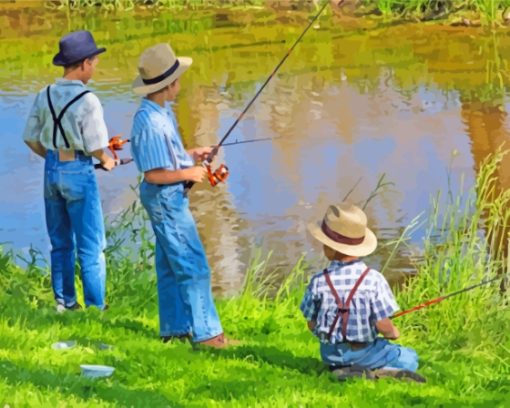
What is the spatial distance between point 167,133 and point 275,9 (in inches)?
568

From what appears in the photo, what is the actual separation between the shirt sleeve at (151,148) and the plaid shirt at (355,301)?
35.5 inches

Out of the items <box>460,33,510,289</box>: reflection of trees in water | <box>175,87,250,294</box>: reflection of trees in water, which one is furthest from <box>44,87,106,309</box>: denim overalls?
<box>460,33,510,289</box>: reflection of trees in water

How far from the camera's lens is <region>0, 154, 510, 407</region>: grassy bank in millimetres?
5133

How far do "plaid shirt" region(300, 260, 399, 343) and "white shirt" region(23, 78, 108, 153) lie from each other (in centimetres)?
156

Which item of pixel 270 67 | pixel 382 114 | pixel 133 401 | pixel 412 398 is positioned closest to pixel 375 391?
pixel 412 398

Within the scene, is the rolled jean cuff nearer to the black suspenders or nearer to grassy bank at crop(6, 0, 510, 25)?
the black suspenders

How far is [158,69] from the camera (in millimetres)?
5750

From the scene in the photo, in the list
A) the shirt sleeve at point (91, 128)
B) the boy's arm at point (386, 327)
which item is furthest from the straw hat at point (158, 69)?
the boy's arm at point (386, 327)

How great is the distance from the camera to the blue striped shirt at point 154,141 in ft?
18.6

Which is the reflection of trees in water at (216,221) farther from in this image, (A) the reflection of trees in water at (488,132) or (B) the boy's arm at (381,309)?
(B) the boy's arm at (381,309)

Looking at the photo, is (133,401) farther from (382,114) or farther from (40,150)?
(382,114)

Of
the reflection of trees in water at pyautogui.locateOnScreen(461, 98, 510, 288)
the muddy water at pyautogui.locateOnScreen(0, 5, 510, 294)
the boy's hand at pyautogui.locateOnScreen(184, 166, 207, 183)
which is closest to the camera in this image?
the boy's hand at pyautogui.locateOnScreen(184, 166, 207, 183)

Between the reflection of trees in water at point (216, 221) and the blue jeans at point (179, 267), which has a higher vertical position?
the blue jeans at point (179, 267)

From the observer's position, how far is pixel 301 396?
5.16 m
